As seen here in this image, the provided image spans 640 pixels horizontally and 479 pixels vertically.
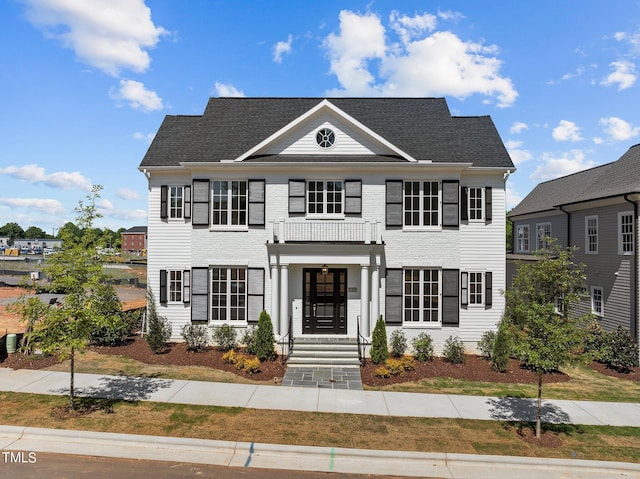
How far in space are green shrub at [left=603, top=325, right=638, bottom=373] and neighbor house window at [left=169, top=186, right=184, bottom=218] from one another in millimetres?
18474

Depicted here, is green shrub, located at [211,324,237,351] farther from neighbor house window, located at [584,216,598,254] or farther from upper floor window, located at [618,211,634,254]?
neighbor house window, located at [584,216,598,254]

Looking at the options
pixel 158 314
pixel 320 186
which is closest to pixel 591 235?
pixel 320 186

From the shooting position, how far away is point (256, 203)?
15203 millimetres

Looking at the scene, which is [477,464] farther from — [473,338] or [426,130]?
[426,130]

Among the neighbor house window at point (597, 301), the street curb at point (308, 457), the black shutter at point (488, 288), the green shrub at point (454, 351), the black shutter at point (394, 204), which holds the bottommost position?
the street curb at point (308, 457)

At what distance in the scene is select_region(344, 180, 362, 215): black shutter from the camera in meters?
15.0

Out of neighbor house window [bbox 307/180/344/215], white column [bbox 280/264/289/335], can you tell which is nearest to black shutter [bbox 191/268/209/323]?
white column [bbox 280/264/289/335]

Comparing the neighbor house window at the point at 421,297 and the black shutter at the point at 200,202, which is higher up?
the black shutter at the point at 200,202

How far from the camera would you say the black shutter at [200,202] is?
15.3m

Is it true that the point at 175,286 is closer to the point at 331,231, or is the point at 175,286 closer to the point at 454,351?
the point at 331,231

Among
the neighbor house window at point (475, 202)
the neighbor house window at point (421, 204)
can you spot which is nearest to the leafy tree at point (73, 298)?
the neighbor house window at point (421, 204)

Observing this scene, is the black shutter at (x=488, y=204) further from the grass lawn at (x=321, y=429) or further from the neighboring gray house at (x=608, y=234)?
the grass lawn at (x=321, y=429)

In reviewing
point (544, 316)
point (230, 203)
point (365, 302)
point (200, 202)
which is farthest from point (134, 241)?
point (544, 316)

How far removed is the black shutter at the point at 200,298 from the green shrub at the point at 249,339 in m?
1.82
